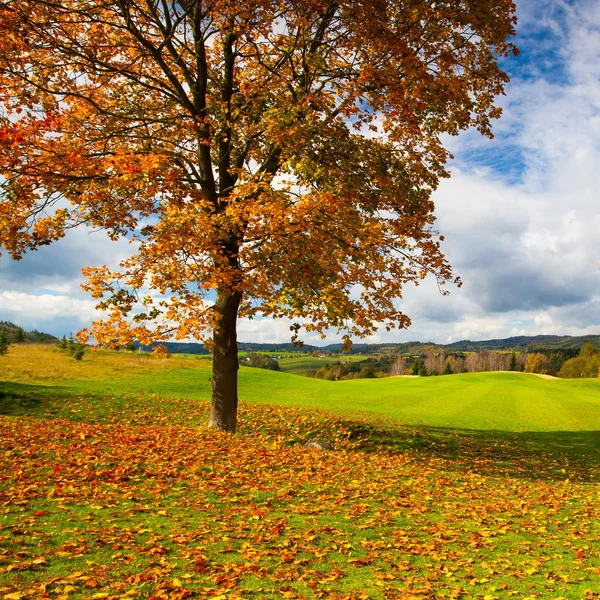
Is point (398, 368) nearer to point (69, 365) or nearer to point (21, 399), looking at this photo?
point (69, 365)

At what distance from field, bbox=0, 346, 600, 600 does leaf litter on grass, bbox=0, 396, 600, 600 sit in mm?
40

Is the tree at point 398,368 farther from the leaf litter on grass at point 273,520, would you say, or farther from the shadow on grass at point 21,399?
the leaf litter on grass at point 273,520

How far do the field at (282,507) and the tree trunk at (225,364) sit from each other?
2.84 feet

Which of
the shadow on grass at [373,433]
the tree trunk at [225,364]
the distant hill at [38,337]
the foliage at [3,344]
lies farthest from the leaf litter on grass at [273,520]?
the distant hill at [38,337]

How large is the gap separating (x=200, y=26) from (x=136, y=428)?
1411 cm

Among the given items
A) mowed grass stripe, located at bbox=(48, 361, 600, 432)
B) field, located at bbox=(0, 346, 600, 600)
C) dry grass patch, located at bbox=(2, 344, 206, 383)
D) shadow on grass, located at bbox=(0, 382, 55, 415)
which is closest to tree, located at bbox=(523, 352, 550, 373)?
mowed grass stripe, located at bbox=(48, 361, 600, 432)

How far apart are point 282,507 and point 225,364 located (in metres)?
8.73

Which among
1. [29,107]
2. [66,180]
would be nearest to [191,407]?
[66,180]

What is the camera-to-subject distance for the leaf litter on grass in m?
6.44

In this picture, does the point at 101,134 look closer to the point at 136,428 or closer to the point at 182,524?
the point at 136,428

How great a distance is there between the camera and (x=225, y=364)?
18.1 metres

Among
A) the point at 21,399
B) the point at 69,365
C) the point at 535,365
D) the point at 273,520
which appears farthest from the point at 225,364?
the point at 535,365

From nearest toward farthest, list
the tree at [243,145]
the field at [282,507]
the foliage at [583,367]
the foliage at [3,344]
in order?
1. the field at [282,507]
2. the tree at [243,145]
3. the foliage at [3,344]
4. the foliage at [583,367]

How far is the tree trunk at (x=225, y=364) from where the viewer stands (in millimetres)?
17938
